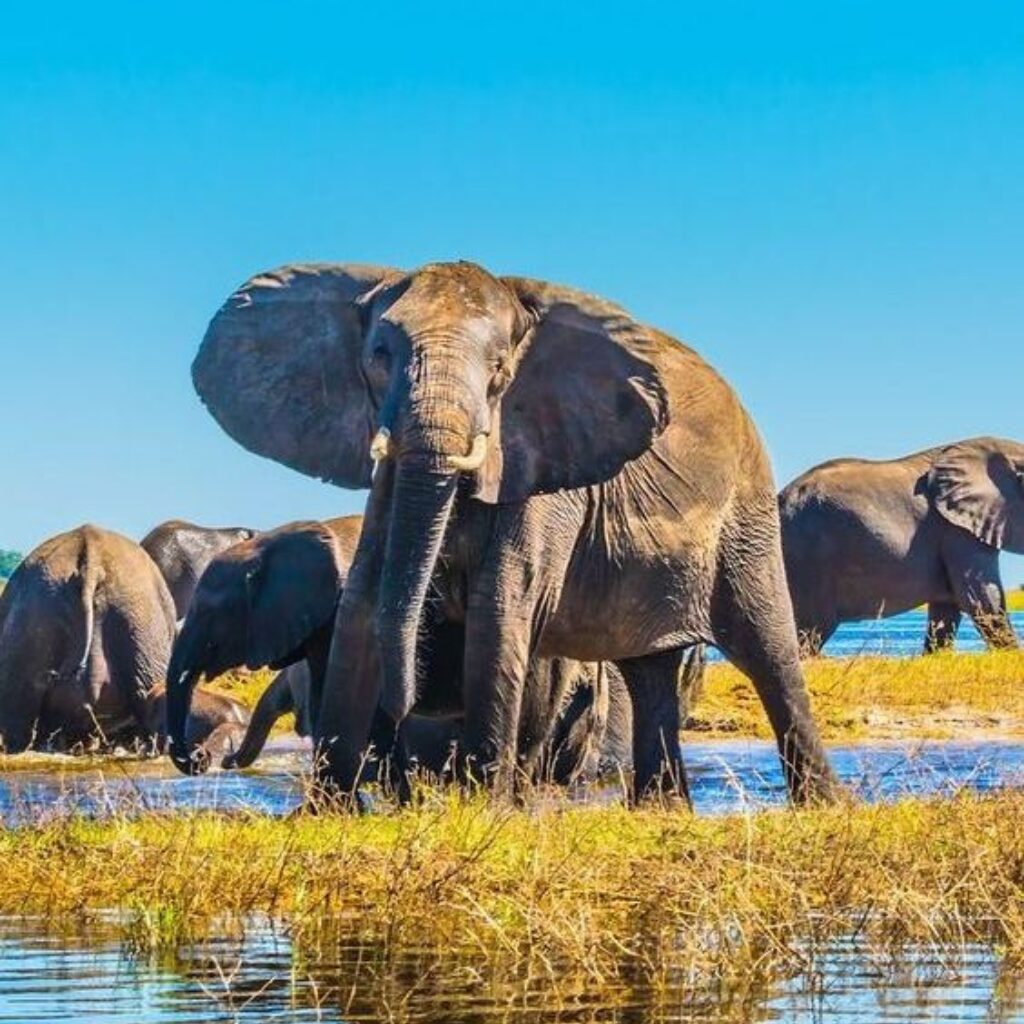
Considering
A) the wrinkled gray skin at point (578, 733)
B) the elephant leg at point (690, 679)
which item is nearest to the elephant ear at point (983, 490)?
the elephant leg at point (690, 679)

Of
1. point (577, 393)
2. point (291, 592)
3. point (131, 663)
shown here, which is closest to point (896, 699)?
point (131, 663)

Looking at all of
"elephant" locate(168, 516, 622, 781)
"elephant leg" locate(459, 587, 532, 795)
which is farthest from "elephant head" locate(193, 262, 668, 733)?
"elephant" locate(168, 516, 622, 781)

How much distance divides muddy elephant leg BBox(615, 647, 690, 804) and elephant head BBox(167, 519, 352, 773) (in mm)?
2230

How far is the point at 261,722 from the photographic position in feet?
60.7

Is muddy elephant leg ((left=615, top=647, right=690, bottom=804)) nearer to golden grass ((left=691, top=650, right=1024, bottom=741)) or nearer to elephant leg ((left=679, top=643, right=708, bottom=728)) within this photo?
elephant leg ((left=679, top=643, right=708, bottom=728))

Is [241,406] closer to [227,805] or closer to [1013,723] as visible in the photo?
[227,805]

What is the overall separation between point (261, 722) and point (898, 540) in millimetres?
14368

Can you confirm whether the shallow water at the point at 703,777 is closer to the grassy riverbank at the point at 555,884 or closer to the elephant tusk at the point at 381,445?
the elephant tusk at the point at 381,445

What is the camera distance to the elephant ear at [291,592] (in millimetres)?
15523

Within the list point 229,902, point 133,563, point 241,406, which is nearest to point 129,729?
point 133,563

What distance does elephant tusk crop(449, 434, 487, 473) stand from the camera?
36.4 ft

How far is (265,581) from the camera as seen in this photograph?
51.9 ft

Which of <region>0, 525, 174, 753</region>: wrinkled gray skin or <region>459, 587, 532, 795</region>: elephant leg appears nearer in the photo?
<region>459, 587, 532, 795</region>: elephant leg

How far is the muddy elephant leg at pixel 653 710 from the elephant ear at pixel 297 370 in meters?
2.05
